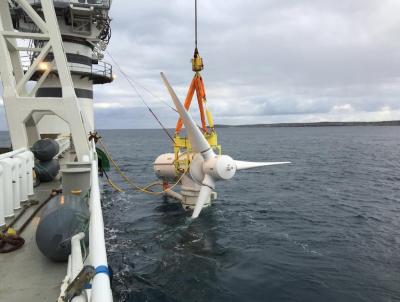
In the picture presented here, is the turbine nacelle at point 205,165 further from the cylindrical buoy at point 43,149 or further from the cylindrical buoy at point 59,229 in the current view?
the cylindrical buoy at point 59,229

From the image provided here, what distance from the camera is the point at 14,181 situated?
9.10m

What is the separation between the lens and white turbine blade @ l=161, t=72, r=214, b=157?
16.6m

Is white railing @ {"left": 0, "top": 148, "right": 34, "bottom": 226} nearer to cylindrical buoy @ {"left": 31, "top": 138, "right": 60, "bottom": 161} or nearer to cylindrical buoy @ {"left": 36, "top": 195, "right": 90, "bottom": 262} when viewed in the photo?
cylindrical buoy @ {"left": 36, "top": 195, "right": 90, "bottom": 262}

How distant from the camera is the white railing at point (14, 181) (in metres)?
8.34

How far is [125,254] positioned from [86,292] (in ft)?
37.8

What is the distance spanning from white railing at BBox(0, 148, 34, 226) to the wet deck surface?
1.58 metres

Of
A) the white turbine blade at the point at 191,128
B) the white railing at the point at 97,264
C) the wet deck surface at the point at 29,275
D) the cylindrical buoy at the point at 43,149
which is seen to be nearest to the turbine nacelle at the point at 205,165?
the white turbine blade at the point at 191,128

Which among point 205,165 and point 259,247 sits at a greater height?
point 205,165

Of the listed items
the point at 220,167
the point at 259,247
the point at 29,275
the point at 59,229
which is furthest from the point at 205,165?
the point at 29,275

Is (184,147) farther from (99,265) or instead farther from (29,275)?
(99,265)

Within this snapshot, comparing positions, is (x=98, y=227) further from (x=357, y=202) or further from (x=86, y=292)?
(x=357, y=202)

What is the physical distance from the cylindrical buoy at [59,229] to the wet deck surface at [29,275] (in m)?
0.31

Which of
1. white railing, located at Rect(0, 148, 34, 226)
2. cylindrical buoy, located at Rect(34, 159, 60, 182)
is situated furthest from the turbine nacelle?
white railing, located at Rect(0, 148, 34, 226)

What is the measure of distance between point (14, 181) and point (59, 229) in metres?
3.78
